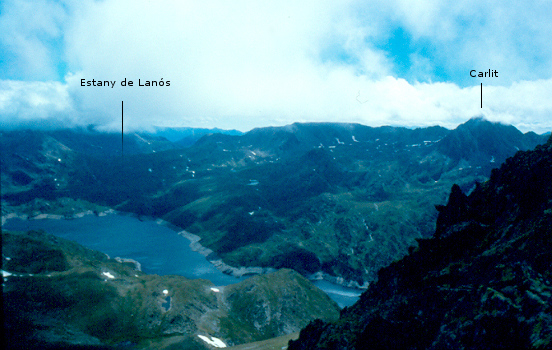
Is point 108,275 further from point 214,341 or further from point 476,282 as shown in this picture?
point 476,282

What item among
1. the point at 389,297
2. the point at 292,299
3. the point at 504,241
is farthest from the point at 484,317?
the point at 292,299

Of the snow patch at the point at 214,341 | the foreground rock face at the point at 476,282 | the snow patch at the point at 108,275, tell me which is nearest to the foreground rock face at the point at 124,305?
the snow patch at the point at 108,275

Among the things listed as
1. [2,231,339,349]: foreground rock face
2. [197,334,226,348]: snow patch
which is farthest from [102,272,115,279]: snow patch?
[197,334,226,348]: snow patch

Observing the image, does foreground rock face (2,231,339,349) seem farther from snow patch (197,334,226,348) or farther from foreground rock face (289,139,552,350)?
foreground rock face (289,139,552,350)

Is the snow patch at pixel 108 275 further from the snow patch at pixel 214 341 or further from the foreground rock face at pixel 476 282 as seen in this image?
the foreground rock face at pixel 476 282

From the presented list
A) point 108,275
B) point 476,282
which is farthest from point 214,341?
point 476,282

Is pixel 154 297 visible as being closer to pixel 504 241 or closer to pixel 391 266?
pixel 391 266
